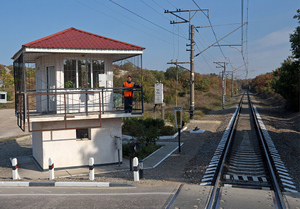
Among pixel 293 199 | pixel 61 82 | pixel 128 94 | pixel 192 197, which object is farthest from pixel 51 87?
pixel 293 199

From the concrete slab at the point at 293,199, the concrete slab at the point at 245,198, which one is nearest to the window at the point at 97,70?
the concrete slab at the point at 245,198

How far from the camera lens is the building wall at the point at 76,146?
37.1 feet

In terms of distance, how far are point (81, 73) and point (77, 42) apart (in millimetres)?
1220

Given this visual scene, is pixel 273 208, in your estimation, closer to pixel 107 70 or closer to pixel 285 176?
pixel 285 176

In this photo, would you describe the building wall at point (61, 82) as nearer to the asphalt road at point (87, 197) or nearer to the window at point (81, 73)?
the window at point (81, 73)

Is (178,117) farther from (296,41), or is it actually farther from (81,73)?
(296,41)

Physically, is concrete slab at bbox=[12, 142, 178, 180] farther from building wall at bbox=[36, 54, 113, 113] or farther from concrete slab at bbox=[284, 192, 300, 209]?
concrete slab at bbox=[284, 192, 300, 209]

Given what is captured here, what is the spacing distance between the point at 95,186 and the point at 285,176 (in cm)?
586

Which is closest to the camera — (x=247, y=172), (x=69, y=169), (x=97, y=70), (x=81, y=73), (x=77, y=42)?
(x=247, y=172)

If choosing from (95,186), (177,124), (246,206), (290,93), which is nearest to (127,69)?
(177,124)

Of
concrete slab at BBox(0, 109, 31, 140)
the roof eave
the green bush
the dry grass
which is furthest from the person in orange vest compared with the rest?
the dry grass

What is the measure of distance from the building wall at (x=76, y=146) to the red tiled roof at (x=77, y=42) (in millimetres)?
2774

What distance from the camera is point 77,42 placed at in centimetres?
1146

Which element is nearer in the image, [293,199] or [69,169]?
[293,199]
